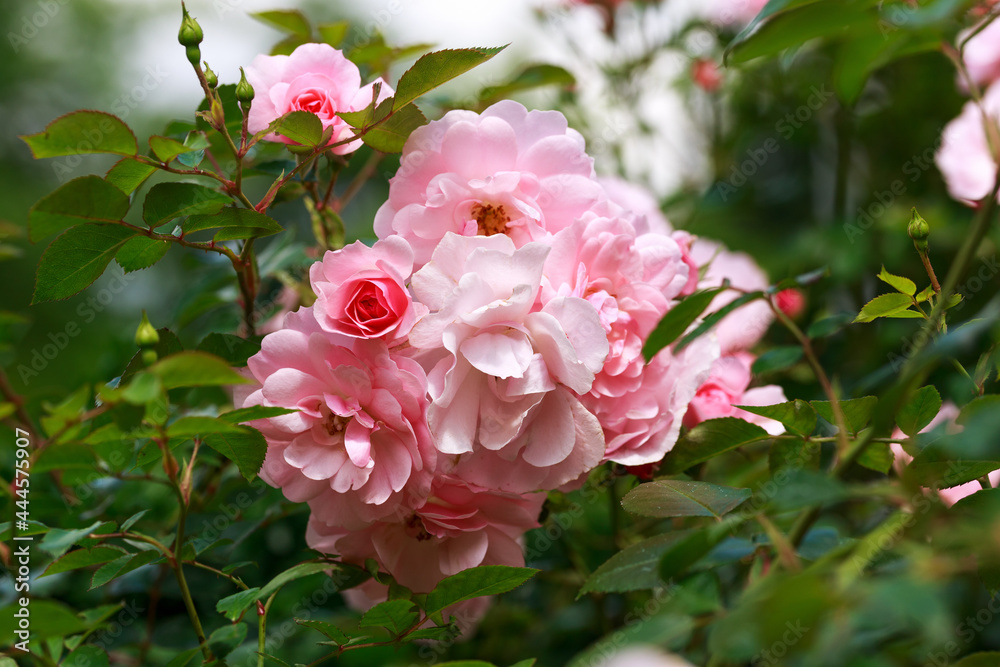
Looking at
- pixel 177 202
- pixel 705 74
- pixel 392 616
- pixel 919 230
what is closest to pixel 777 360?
pixel 919 230

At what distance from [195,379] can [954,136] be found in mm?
987

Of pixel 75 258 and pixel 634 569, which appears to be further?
pixel 75 258

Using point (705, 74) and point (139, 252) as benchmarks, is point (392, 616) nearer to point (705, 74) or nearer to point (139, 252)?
point (139, 252)

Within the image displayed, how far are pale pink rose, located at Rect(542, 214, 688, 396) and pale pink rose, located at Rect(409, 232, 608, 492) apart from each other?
38 mm

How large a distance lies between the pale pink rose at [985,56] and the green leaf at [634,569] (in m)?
0.92

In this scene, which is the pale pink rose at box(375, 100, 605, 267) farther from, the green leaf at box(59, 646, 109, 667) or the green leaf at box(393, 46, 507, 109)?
the green leaf at box(59, 646, 109, 667)

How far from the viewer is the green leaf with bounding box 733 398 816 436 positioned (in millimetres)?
481

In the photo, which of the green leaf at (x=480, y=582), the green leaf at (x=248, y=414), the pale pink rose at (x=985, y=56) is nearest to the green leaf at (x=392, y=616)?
the green leaf at (x=480, y=582)

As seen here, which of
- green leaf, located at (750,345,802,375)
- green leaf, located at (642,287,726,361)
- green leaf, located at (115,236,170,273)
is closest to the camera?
green leaf, located at (642,287,726,361)

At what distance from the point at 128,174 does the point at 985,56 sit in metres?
1.10

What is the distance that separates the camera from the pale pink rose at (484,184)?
0.54 meters

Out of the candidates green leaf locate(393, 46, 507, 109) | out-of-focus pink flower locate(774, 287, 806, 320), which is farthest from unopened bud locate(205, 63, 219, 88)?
out-of-focus pink flower locate(774, 287, 806, 320)

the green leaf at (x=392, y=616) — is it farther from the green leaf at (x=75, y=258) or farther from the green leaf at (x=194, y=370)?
the green leaf at (x=75, y=258)

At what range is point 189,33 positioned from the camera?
1.59ft
